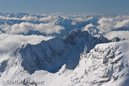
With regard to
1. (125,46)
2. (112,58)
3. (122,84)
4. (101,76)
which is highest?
(125,46)

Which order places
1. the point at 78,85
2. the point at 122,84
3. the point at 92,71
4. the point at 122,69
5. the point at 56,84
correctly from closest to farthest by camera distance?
the point at 122,84 → the point at 122,69 → the point at 92,71 → the point at 78,85 → the point at 56,84

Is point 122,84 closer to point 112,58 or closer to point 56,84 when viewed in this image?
point 112,58

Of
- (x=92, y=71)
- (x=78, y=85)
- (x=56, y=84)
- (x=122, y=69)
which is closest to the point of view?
(x=122, y=69)

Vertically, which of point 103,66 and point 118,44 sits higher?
point 118,44

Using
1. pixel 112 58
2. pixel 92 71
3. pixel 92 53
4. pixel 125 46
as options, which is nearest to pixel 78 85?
pixel 92 71

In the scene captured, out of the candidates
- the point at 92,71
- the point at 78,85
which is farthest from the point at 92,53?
the point at 78,85

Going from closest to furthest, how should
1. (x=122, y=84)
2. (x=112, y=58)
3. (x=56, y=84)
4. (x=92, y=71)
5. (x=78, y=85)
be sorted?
1. (x=122, y=84)
2. (x=112, y=58)
3. (x=92, y=71)
4. (x=78, y=85)
5. (x=56, y=84)

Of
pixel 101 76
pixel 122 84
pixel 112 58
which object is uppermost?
pixel 112 58

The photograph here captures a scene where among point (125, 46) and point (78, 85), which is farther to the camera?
point (78, 85)

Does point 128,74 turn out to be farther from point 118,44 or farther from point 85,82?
point 85,82
